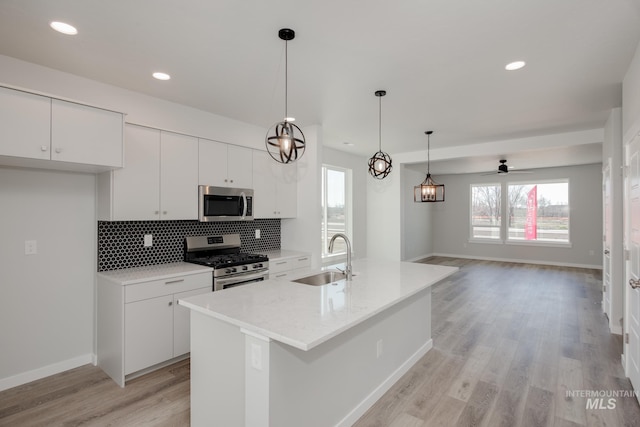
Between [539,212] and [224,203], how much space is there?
831 cm

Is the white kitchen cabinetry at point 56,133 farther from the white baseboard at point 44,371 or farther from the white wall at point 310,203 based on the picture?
the white wall at point 310,203

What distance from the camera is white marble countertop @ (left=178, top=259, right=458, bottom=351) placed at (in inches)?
61.7

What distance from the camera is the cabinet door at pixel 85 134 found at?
2412 millimetres

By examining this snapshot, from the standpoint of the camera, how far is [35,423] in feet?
7.25

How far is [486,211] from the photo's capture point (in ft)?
30.5

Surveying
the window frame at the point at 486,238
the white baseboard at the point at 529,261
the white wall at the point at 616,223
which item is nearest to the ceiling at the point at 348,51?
the white wall at the point at 616,223

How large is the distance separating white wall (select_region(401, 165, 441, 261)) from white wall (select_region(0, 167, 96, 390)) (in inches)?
260

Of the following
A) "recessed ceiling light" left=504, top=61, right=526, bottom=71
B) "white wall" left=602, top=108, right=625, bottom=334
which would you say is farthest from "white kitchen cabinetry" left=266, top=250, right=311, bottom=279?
"white wall" left=602, top=108, right=625, bottom=334

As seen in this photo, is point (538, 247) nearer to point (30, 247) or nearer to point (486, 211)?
point (486, 211)

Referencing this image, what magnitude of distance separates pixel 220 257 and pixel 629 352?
386cm

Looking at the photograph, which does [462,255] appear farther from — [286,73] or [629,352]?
[286,73]

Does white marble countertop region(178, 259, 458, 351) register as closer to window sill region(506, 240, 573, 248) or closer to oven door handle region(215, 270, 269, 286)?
oven door handle region(215, 270, 269, 286)

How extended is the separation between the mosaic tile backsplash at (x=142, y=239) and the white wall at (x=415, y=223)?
5400 millimetres

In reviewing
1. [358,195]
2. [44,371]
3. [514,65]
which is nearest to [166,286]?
[44,371]
